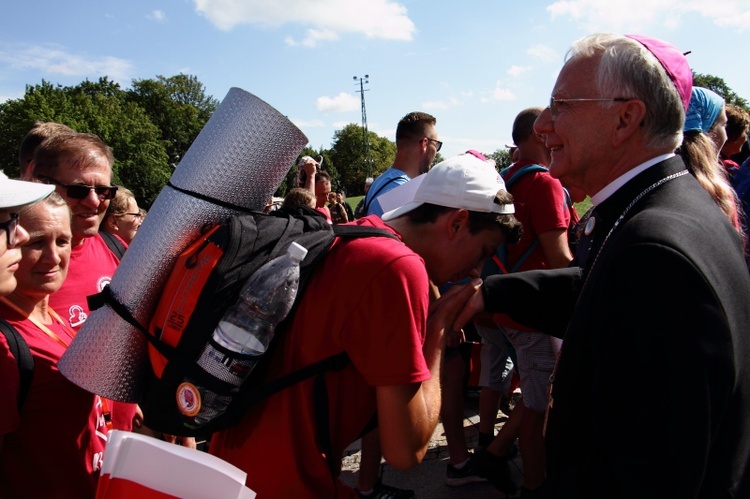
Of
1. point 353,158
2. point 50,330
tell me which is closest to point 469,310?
point 50,330

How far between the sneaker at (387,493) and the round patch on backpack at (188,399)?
259 cm

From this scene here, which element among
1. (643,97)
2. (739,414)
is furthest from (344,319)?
(643,97)

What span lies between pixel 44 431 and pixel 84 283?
101 cm

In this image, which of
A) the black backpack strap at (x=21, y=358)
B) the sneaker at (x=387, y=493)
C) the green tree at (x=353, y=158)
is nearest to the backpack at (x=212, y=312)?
the black backpack strap at (x=21, y=358)

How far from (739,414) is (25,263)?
2406 mm

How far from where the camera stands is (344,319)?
4.85ft

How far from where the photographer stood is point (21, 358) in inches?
72.4

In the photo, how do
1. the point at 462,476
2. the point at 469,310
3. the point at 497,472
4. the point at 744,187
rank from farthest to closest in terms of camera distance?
the point at 744,187, the point at 462,476, the point at 497,472, the point at 469,310

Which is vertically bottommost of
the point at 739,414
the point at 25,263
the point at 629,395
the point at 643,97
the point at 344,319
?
the point at 739,414

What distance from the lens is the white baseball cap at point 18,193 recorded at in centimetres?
177

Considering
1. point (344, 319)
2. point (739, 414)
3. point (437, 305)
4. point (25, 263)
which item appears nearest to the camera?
point (739, 414)

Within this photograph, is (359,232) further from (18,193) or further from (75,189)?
(75,189)

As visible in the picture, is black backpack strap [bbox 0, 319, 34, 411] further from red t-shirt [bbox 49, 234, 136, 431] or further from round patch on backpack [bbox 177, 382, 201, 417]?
round patch on backpack [bbox 177, 382, 201, 417]

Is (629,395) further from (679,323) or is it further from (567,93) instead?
(567,93)
